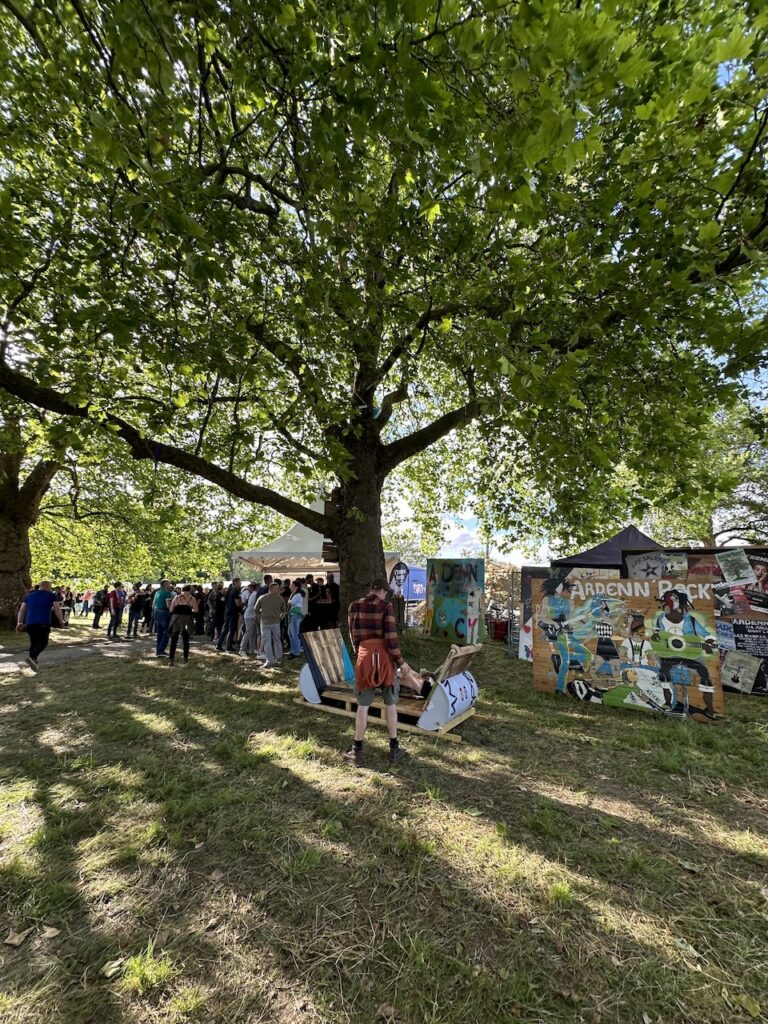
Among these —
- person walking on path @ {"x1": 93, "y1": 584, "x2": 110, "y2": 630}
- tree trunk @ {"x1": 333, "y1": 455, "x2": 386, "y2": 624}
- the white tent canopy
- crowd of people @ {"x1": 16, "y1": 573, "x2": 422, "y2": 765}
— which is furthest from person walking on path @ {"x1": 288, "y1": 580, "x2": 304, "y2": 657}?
person walking on path @ {"x1": 93, "y1": 584, "x2": 110, "y2": 630}

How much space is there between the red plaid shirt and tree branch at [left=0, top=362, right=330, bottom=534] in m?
4.55

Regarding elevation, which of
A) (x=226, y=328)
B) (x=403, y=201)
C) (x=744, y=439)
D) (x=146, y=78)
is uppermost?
(x=744, y=439)

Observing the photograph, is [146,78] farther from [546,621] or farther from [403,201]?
[546,621]

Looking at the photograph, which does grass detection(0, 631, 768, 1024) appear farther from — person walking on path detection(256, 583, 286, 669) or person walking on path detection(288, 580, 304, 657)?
person walking on path detection(288, 580, 304, 657)

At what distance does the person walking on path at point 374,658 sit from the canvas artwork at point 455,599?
26.3ft

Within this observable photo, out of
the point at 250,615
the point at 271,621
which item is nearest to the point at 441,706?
the point at 271,621

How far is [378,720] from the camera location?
6137mm

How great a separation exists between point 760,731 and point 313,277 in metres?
8.44

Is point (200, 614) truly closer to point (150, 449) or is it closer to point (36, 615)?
point (36, 615)

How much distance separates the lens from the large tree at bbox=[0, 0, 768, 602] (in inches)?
124

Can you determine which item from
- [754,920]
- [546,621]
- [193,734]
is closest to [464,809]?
[754,920]

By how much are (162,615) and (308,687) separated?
6.63 meters

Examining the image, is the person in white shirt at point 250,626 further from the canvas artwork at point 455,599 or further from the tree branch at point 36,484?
the tree branch at point 36,484

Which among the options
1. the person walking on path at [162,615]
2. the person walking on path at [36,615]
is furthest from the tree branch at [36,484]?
the person walking on path at [36,615]
